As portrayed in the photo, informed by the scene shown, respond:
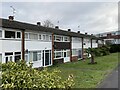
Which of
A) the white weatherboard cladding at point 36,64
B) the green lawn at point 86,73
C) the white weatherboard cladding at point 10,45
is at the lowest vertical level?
the green lawn at point 86,73

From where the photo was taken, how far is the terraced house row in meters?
19.2

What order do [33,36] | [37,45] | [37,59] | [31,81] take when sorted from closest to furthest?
[31,81], [33,36], [37,45], [37,59]

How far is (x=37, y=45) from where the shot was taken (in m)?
24.5

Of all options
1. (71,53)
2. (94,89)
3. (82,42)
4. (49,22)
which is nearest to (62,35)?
(71,53)

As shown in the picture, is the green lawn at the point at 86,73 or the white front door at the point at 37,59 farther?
the white front door at the point at 37,59

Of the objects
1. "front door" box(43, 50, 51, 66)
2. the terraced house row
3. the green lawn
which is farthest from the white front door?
the green lawn

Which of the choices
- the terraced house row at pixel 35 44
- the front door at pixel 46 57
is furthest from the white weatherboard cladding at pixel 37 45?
the front door at pixel 46 57

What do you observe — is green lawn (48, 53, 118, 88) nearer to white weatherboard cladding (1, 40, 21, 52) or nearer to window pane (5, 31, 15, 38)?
white weatherboard cladding (1, 40, 21, 52)

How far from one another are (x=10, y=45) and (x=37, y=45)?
5.35m

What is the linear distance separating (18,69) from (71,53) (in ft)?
98.8

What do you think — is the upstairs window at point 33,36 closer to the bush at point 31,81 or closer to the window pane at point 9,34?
the window pane at point 9,34

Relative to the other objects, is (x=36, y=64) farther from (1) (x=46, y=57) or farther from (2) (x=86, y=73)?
(2) (x=86, y=73)

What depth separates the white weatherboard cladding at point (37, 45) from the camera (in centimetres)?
2250

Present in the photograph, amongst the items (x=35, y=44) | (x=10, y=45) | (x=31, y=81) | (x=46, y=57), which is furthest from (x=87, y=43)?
(x=31, y=81)
